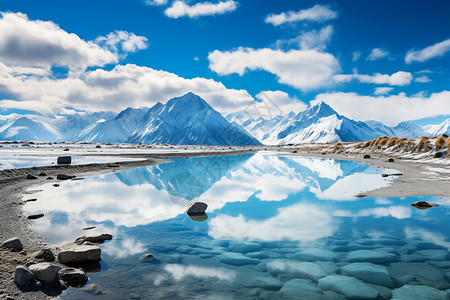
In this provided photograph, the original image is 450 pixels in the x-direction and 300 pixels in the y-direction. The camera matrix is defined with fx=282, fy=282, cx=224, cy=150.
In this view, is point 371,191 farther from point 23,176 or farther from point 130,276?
point 23,176

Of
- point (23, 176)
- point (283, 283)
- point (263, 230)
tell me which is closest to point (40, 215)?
point (263, 230)

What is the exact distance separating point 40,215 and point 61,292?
9508mm

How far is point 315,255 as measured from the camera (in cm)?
1077

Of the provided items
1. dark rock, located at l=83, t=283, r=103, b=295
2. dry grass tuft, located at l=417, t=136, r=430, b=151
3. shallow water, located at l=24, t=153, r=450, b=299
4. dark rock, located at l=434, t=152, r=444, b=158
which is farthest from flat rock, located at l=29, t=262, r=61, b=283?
dry grass tuft, located at l=417, t=136, r=430, b=151

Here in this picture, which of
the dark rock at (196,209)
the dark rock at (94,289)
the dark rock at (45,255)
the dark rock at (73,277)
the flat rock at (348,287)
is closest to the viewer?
the dark rock at (94,289)

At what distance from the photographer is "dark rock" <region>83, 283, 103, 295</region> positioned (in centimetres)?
778

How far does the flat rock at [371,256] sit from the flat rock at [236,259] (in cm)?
355

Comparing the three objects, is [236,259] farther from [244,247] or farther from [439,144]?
[439,144]

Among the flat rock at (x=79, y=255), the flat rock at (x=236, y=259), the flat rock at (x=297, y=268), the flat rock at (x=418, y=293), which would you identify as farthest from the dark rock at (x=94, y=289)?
the flat rock at (x=418, y=293)

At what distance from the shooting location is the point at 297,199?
22.5 metres

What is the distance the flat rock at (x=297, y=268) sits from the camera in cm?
921

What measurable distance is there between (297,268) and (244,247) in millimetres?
2645

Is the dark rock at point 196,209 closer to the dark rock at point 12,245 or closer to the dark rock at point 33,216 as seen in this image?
the dark rock at point 33,216

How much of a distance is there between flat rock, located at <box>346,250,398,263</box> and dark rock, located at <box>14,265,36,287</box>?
10183mm
